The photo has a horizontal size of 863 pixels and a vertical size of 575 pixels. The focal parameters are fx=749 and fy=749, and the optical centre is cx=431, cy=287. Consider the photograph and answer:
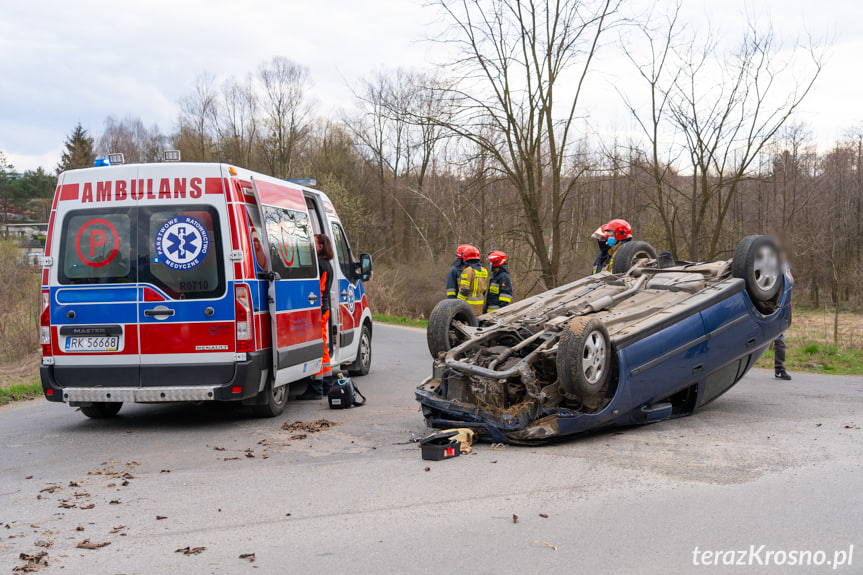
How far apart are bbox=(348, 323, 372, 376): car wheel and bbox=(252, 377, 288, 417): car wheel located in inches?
113

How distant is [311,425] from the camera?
7.62 metres

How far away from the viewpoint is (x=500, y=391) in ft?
21.1

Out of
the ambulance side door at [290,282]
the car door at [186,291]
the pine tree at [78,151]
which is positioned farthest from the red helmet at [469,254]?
the pine tree at [78,151]

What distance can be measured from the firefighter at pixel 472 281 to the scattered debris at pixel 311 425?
361 centimetres

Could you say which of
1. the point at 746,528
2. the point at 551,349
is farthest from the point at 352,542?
the point at 551,349

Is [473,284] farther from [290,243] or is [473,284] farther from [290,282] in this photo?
[290,282]

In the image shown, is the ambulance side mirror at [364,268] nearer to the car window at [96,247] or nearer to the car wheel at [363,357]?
the car wheel at [363,357]

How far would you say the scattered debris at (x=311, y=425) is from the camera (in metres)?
7.48

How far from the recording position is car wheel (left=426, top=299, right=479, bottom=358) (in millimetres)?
7539

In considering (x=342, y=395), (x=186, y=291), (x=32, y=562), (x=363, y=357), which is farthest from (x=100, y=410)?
(x=32, y=562)

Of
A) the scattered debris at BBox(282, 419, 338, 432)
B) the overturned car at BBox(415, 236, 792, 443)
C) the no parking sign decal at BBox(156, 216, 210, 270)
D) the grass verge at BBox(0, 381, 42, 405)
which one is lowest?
the grass verge at BBox(0, 381, 42, 405)

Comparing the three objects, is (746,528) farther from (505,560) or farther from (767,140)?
(767,140)

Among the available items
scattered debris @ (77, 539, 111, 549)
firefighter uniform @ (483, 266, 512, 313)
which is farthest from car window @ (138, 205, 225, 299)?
firefighter uniform @ (483, 266, 512, 313)

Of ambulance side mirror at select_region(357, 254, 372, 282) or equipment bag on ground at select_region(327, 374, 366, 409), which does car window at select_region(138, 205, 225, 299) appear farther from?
ambulance side mirror at select_region(357, 254, 372, 282)
